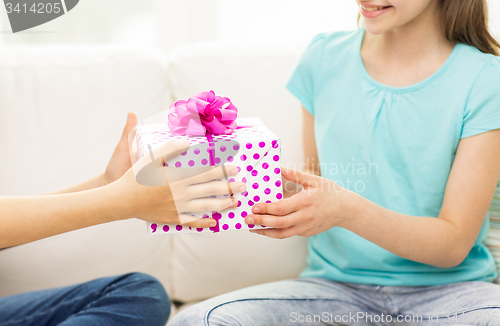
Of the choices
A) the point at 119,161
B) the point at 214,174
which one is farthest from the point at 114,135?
the point at 214,174

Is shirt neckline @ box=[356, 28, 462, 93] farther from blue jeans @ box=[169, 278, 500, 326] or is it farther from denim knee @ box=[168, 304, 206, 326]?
denim knee @ box=[168, 304, 206, 326]

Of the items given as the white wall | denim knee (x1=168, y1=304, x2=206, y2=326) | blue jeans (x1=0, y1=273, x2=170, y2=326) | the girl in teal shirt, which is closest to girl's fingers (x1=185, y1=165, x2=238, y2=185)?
the girl in teal shirt

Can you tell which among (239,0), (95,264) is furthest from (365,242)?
(239,0)

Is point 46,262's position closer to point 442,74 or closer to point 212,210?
point 212,210

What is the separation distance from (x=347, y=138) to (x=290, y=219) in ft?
1.07

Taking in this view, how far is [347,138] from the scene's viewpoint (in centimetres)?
94

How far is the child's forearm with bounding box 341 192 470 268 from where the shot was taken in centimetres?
78

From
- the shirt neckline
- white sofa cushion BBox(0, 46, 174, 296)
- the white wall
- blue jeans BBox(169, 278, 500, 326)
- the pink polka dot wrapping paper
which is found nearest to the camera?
the pink polka dot wrapping paper

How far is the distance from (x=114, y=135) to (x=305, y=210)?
0.56 m

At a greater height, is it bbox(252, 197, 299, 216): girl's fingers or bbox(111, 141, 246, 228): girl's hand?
bbox(111, 141, 246, 228): girl's hand

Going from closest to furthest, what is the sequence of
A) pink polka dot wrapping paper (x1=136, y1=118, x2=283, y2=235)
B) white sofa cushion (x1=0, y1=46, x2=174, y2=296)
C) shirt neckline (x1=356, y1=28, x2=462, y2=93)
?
1. pink polka dot wrapping paper (x1=136, y1=118, x2=283, y2=235)
2. shirt neckline (x1=356, y1=28, x2=462, y2=93)
3. white sofa cushion (x1=0, y1=46, x2=174, y2=296)

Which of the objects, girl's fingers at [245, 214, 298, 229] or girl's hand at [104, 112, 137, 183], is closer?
girl's fingers at [245, 214, 298, 229]

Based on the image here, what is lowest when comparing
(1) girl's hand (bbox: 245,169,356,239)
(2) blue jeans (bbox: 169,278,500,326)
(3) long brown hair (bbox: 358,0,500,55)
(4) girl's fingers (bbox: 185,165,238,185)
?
(2) blue jeans (bbox: 169,278,500,326)

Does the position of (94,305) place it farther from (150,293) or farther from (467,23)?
(467,23)
